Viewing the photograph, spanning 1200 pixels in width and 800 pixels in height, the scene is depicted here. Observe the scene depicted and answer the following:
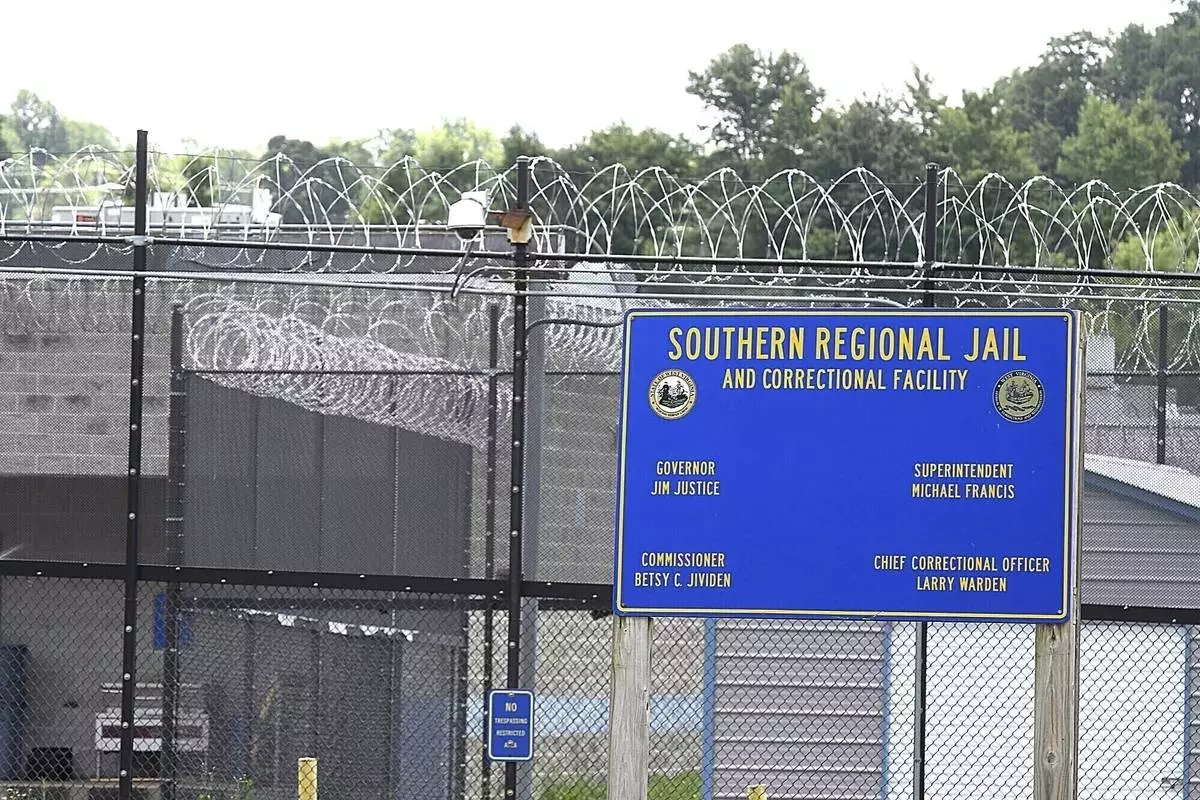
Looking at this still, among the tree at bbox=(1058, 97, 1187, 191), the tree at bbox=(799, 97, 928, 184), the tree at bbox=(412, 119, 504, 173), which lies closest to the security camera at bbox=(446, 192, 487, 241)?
the tree at bbox=(799, 97, 928, 184)

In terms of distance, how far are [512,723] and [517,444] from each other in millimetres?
1406

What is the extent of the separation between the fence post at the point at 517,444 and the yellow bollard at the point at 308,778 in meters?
0.95

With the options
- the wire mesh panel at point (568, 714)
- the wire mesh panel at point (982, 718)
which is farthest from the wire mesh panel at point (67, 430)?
the wire mesh panel at point (982, 718)

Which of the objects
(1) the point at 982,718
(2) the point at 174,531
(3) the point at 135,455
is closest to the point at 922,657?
(1) the point at 982,718

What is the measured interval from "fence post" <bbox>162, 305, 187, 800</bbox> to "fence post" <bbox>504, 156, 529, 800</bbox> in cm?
172

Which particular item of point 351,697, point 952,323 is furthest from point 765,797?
point 952,323

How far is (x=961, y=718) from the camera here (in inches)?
357

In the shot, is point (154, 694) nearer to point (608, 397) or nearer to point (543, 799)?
point (543, 799)

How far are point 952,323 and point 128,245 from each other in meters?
4.35

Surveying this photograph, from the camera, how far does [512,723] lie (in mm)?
8375

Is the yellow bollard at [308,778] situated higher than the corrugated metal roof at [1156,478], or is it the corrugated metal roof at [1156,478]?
the corrugated metal roof at [1156,478]

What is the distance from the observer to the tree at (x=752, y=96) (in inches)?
3351

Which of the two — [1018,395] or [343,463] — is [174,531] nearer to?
[343,463]

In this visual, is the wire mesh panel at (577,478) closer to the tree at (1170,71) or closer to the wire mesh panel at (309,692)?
the wire mesh panel at (309,692)
